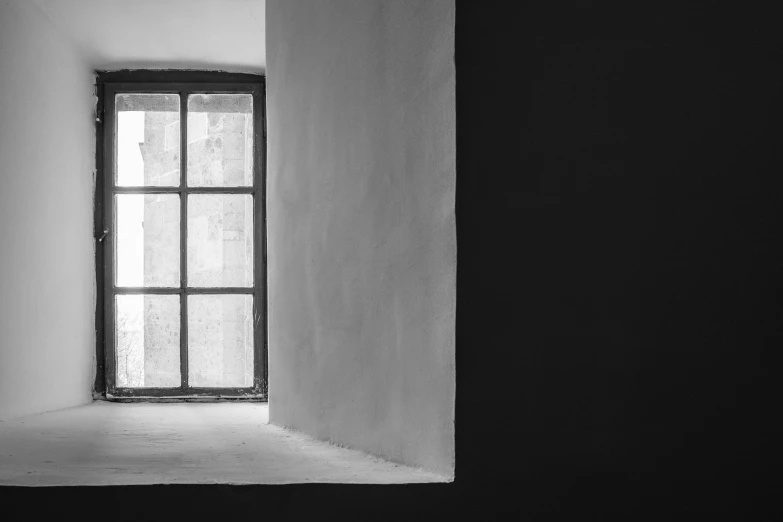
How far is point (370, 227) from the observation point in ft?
4.06

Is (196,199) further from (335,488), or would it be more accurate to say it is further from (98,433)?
(335,488)

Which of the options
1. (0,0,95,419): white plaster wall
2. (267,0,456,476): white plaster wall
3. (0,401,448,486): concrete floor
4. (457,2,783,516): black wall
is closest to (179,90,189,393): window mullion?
(0,0,95,419): white plaster wall

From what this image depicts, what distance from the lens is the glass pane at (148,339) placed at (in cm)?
228

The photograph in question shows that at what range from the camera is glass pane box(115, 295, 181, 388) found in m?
2.28

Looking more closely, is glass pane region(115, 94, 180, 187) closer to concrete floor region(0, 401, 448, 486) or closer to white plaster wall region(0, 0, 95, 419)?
white plaster wall region(0, 0, 95, 419)

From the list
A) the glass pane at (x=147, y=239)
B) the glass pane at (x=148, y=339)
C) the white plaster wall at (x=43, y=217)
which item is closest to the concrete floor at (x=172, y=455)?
the white plaster wall at (x=43, y=217)

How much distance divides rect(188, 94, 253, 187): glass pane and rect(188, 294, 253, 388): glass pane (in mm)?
402

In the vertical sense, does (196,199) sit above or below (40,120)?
below

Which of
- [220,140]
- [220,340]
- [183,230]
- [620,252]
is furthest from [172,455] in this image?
[220,140]

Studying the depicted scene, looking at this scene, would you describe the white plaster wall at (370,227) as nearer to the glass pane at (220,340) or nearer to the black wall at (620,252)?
the black wall at (620,252)

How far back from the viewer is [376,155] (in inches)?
48.2

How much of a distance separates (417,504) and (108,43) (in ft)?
5.70

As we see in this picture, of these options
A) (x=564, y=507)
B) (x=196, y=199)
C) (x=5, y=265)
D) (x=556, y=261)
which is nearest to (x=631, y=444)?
(x=564, y=507)

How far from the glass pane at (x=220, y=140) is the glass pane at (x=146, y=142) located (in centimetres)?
6
